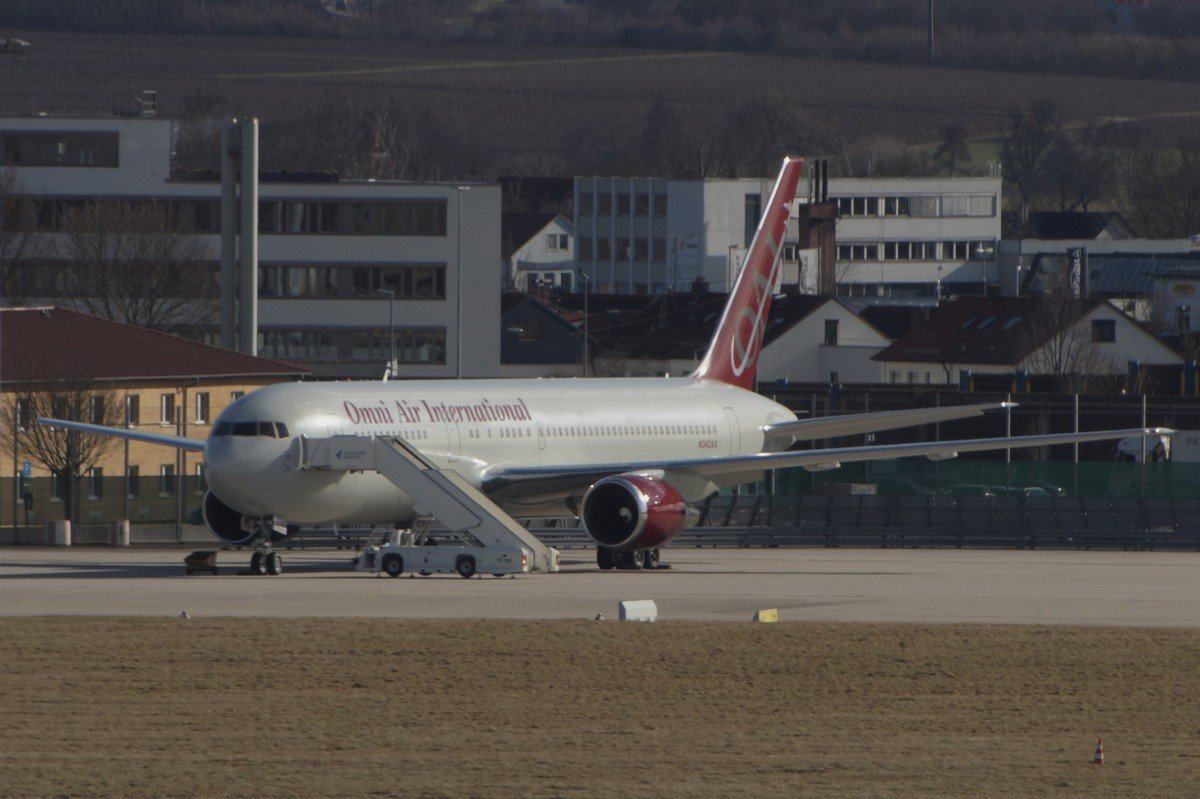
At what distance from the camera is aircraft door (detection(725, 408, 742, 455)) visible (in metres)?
46.8

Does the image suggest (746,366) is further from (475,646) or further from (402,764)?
(402,764)

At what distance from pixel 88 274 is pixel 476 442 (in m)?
59.2

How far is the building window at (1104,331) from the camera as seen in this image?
3939 inches

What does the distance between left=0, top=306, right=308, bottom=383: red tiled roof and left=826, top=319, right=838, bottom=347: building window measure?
47009 millimetres

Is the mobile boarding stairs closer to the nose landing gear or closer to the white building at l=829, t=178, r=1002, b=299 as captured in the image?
the nose landing gear

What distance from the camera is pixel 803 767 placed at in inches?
701

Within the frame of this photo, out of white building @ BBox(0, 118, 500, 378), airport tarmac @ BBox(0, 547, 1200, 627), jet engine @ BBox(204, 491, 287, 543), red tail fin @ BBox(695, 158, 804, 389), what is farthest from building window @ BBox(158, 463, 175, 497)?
white building @ BBox(0, 118, 500, 378)

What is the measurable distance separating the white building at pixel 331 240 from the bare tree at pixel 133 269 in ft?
14.7

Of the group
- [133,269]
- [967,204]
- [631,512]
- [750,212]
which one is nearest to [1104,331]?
[133,269]

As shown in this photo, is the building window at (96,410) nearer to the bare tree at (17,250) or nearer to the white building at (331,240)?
the bare tree at (17,250)

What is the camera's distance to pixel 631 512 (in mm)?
39125

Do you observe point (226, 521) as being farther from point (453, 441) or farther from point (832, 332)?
point (832, 332)

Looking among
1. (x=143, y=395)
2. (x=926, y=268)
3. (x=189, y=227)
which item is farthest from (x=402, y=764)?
(x=926, y=268)

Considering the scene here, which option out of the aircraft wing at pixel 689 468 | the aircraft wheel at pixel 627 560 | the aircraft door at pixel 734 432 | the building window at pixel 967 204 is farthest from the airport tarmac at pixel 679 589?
the building window at pixel 967 204
